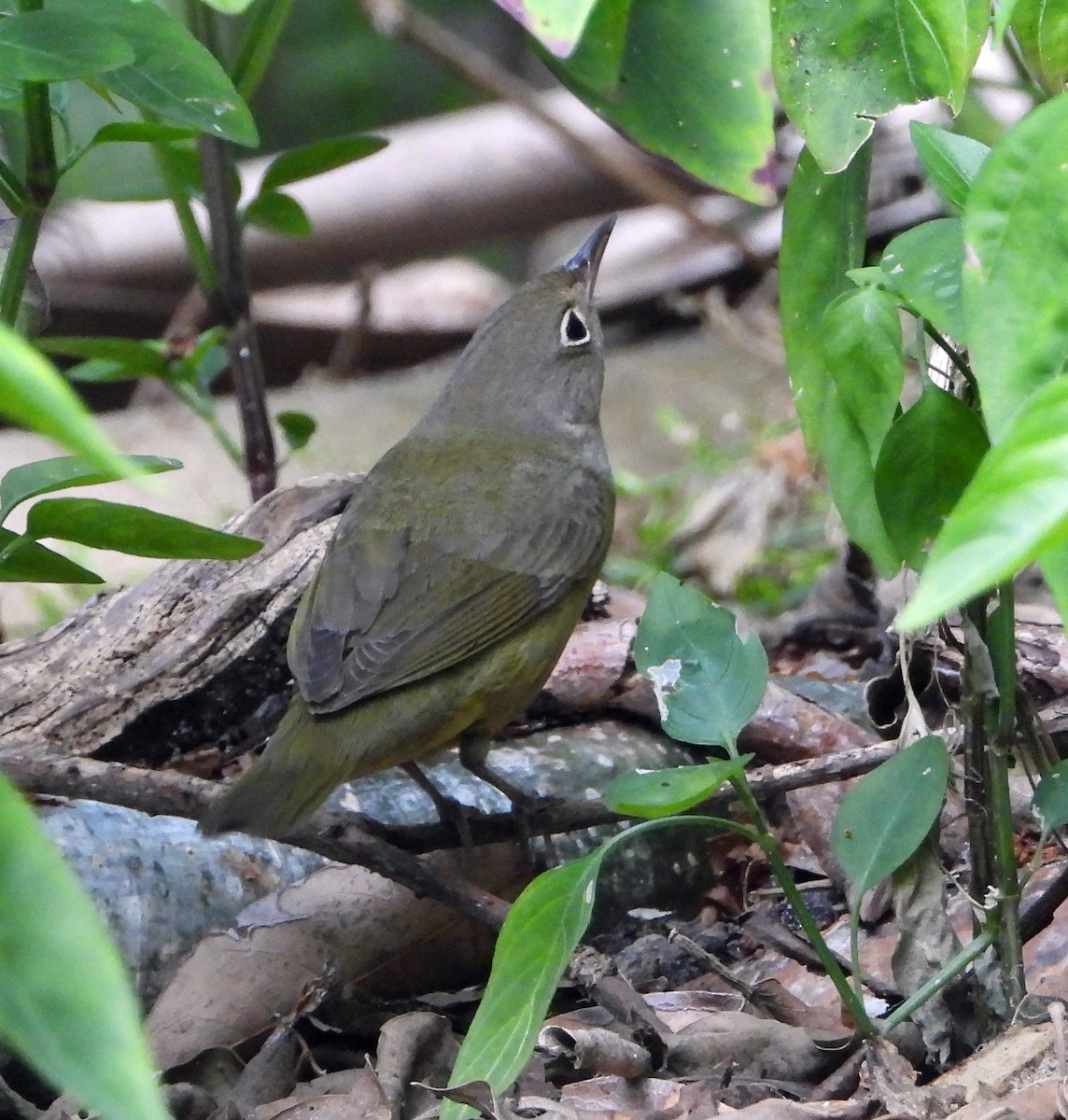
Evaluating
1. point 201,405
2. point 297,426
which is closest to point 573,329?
point 297,426

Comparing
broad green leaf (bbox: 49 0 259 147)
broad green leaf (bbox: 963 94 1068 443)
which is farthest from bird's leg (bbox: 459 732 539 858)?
broad green leaf (bbox: 963 94 1068 443)

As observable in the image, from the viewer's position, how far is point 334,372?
341 inches

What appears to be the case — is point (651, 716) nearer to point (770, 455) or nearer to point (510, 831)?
point (510, 831)

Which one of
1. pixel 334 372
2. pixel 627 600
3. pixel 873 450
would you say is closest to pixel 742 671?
pixel 873 450

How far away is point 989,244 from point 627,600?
3276 millimetres

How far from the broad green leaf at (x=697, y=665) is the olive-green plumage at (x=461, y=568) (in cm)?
75

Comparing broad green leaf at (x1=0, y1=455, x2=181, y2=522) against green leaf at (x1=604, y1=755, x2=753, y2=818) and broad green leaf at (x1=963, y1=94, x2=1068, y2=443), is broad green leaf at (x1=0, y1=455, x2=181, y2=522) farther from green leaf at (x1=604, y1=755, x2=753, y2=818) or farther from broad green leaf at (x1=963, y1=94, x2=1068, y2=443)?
broad green leaf at (x1=963, y1=94, x2=1068, y2=443)

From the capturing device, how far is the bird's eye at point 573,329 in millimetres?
4148

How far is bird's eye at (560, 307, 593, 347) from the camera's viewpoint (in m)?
4.15

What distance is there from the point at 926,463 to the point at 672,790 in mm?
528

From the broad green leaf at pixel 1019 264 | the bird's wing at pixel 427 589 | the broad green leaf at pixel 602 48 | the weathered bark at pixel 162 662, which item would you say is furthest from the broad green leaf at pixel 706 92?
the weathered bark at pixel 162 662

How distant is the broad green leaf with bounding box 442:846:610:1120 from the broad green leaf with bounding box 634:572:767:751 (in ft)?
1.14

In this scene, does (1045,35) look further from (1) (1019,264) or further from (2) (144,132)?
(2) (144,132)

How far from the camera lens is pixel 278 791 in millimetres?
2520
